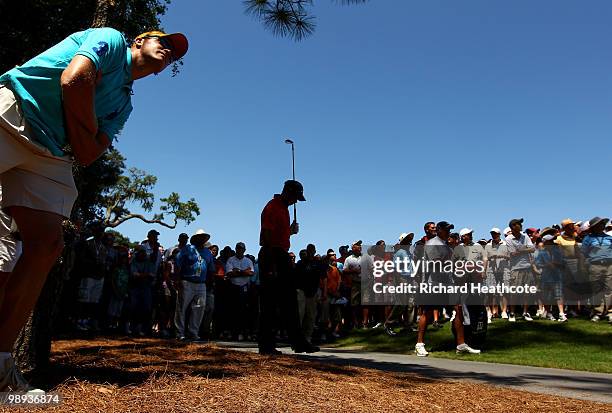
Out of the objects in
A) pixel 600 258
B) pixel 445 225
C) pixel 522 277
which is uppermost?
pixel 445 225

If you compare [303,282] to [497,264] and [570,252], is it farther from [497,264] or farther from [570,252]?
[570,252]

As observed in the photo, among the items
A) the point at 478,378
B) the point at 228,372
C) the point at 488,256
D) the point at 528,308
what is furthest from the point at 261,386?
the point at 528,308

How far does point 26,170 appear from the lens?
243 cm

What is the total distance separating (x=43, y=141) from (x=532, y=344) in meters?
8.74

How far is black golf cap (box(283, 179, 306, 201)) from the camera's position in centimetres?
655

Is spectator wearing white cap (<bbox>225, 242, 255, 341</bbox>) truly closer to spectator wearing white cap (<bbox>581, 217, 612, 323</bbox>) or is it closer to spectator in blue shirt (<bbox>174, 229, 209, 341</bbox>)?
spectator in blue shirt (<bbox>174, 229, 209, 341</bbox>)

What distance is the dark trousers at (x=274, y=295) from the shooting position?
6.13 m

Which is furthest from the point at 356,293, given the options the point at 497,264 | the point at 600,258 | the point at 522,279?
the point at 600,258

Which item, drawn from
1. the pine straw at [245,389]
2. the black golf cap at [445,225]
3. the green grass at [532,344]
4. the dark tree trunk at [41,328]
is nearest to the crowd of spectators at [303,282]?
the black golf cap at [445,225]

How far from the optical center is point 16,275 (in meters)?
2.37

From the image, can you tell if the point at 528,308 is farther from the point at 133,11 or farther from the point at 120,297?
the point at 133,11

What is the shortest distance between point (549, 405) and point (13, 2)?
15.5 m

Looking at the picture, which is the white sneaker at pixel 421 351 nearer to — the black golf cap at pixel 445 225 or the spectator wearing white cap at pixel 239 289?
the black golf cap at pixel 445 225

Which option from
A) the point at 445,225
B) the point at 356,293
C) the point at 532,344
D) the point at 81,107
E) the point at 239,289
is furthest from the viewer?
the point at 356,293
